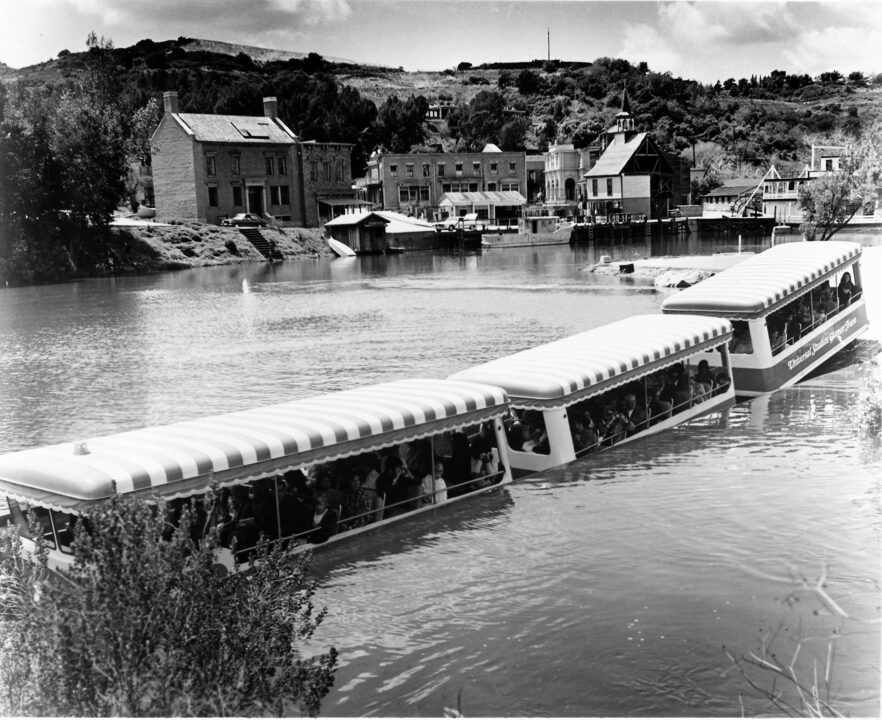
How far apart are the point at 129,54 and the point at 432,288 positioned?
6139cm

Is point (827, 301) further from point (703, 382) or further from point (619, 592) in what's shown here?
point (619, 592)

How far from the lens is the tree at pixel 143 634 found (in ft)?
26.1

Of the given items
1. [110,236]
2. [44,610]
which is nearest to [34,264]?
[110,236]

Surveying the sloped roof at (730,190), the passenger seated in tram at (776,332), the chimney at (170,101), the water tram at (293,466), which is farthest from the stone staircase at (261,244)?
the water tram at (293,466)

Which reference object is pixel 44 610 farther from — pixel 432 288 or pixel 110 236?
pixel 110 236

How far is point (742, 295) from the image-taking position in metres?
23.1

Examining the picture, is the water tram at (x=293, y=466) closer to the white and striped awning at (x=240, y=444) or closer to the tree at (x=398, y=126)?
the white and striped awning at (x=240, y=444)

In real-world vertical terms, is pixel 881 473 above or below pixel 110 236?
below

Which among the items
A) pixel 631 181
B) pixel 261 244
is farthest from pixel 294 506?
pixel 631 181

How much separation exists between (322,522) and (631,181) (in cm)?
11330

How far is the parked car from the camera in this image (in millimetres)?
87188

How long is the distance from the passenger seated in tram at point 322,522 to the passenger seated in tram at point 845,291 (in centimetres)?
1774

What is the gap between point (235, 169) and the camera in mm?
88375

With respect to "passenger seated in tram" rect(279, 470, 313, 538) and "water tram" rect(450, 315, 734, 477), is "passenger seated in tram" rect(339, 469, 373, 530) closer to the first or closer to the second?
"passenger seated in tram" rect(279, 470, 313, 538)
